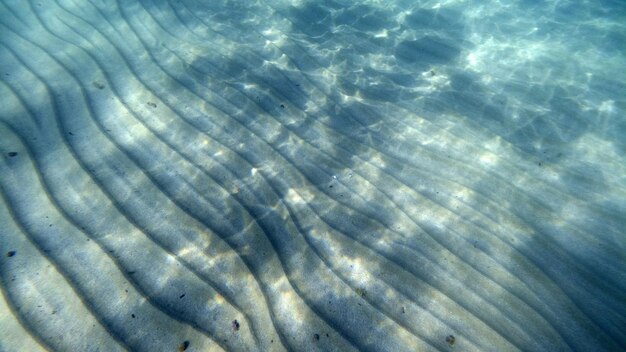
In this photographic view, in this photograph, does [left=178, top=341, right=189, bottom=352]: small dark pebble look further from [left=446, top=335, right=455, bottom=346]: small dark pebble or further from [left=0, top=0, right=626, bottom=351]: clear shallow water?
[left=446, top=335, right=455, bottom=346]: small dark pebble

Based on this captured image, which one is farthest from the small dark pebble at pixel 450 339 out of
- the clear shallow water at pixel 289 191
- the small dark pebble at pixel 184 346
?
the small dark pebble at pixel 184 346

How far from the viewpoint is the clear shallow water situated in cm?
245

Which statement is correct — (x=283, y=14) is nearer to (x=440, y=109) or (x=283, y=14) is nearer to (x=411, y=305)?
(x=440, y=109)

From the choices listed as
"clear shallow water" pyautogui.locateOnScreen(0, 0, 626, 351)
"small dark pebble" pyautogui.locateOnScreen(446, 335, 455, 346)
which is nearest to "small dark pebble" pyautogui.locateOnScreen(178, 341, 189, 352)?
"clear shallow water" pyautogui.locateOnScreen(0, 0, 626, 351)

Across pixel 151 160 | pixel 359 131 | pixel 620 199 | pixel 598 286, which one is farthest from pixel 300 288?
pixel 620 199

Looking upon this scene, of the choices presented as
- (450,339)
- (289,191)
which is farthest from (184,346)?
(450,339)

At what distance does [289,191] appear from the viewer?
3348 mm

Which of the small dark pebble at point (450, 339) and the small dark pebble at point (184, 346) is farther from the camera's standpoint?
the small dark pebble at point (450, 339)

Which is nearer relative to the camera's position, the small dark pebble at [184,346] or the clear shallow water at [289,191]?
the small dark pebble at [184,346]

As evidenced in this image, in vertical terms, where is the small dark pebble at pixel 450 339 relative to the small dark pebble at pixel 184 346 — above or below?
below

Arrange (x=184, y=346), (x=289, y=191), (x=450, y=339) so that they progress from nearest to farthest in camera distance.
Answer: (x=184, y=346), (x=450, y=339), (x=289, y=191)

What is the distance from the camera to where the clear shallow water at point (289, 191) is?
2.45 meters

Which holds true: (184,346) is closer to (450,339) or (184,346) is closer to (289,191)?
(289,191)

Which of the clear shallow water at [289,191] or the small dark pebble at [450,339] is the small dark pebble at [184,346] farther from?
the small dark pebble at [450,339]
